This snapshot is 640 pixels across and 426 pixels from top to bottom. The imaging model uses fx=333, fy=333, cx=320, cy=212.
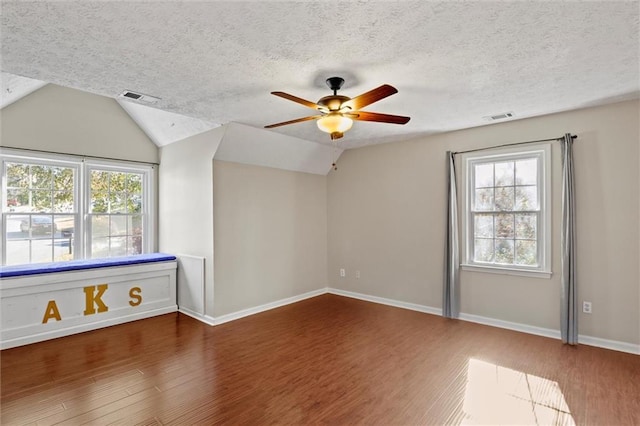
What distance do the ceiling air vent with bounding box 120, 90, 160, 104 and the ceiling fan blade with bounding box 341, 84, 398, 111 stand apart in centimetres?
190

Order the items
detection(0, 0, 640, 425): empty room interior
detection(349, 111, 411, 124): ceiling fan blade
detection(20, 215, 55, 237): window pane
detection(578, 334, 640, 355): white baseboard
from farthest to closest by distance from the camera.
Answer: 1. detection(20, 215, 55, 237): window pane
2. detection(578, 334, 640, 355): white baseboard
3. detection(349, 111, 411, 124): ceiling fan blade
4. detection(0, 0, 640, 425): empty room interior

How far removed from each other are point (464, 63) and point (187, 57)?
6.56 feet

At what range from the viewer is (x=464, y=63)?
8.04ft

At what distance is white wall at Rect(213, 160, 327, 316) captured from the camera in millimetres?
4328

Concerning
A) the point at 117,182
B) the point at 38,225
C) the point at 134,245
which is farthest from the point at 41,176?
the point at 134,245

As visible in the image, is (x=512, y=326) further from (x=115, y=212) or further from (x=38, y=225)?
(x=38, y=225)

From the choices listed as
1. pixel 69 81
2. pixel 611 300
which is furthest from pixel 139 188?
pixel 611 300

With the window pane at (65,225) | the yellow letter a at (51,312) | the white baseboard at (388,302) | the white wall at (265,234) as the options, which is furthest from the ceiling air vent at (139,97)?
the white baseboard at (388,302)

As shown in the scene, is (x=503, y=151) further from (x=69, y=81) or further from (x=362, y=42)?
(x=69, y=81)

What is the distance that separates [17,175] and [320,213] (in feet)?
13.5

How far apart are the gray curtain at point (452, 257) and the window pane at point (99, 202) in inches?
188

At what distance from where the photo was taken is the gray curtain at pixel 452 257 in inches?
168

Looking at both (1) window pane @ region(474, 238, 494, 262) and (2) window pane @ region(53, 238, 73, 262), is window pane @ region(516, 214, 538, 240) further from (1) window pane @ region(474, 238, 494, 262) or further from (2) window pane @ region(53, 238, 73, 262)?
(2) window pane @ region(53, 238, 73, 262)

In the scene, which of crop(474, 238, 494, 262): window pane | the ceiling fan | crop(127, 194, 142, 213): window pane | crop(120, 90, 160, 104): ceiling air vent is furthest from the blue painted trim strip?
crop(474, 238, 494, 262): window pane
